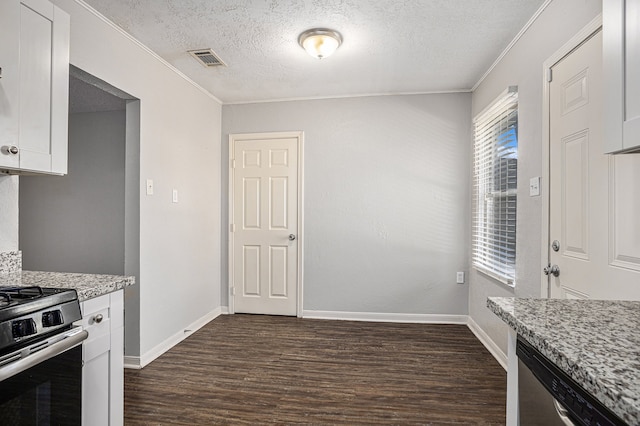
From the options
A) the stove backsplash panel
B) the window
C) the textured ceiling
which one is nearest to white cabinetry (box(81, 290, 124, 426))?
the stove backsplash panel

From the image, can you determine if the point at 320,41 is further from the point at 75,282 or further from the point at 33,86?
the point at 75,282

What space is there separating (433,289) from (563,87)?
2393mm

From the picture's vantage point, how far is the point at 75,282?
1.48 metres

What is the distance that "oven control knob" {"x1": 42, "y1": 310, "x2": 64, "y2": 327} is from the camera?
3.60ft

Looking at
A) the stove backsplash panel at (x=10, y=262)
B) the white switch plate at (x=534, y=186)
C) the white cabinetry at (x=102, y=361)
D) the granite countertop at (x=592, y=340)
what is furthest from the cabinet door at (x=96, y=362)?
the white switch plate at (x=534, y=186)

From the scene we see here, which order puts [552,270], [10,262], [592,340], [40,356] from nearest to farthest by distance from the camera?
[592,340] → [40,356] → [10,262] → [552,270]

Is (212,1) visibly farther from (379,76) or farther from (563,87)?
(563,87)

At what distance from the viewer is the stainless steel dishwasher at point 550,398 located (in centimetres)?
65

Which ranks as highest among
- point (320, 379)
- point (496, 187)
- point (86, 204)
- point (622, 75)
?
point (622, 75)

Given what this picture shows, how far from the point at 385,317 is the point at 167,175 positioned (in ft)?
8.82

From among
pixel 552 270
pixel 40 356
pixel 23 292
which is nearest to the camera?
pixel 40 356

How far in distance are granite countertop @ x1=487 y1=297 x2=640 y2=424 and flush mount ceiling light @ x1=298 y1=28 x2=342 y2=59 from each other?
210 cm

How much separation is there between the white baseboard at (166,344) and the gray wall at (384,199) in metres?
1.13

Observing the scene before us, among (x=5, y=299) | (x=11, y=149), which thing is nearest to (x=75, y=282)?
(x=5, y=299)
